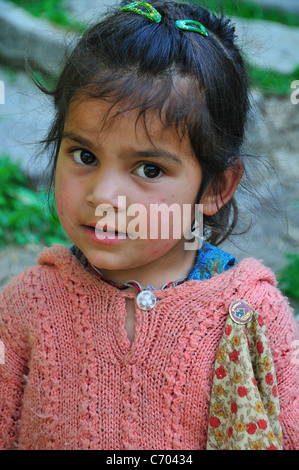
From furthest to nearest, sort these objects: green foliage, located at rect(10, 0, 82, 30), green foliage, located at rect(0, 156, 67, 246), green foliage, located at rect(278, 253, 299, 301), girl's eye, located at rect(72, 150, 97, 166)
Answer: green foliage, located at rect(10, 0, 82, 30) → green foliage, located at rect(0, 156, 67, 246) → green foliage, located at rect(278, 253, 299, 301) → girl's eye, located at rect(72, 150, 97, 166)

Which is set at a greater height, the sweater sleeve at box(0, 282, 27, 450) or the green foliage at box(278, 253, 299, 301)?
the green foliage at box(278, 253, 299, 301)

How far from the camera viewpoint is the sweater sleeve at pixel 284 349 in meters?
1.47

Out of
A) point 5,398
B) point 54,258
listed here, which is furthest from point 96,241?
point 5,398

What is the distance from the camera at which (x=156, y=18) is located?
1.57 metres

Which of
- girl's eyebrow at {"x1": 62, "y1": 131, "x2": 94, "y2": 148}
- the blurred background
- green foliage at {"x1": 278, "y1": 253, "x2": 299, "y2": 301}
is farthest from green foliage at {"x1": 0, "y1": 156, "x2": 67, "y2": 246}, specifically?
girl's eyebrow at {"x1": 62, "y1": 131, "x2": 94, "y2": 148}

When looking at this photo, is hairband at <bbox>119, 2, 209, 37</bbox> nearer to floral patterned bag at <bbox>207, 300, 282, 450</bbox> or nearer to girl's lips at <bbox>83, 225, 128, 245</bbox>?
girl's lips at <bbox>83, 225, 128, 245</bbox>

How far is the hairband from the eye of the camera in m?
1.57

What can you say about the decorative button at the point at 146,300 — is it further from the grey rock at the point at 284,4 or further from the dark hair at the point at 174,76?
the grey rock at the point at 284,4

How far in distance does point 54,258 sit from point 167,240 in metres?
0.37

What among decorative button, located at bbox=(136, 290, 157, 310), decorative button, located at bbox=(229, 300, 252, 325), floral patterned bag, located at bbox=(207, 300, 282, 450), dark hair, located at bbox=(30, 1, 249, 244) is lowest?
floral patterned bag, located at bbox=(207, 300, 282, 450)

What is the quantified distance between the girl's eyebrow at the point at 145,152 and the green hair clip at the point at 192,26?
1.23 ft

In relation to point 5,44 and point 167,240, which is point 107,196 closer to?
point 167,240

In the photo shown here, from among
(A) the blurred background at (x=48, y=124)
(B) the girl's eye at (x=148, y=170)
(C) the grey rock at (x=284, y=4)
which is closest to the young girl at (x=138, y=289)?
(B) the girl's eye at (x=148, y=170)

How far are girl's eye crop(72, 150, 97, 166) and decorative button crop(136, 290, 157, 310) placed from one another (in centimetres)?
38
